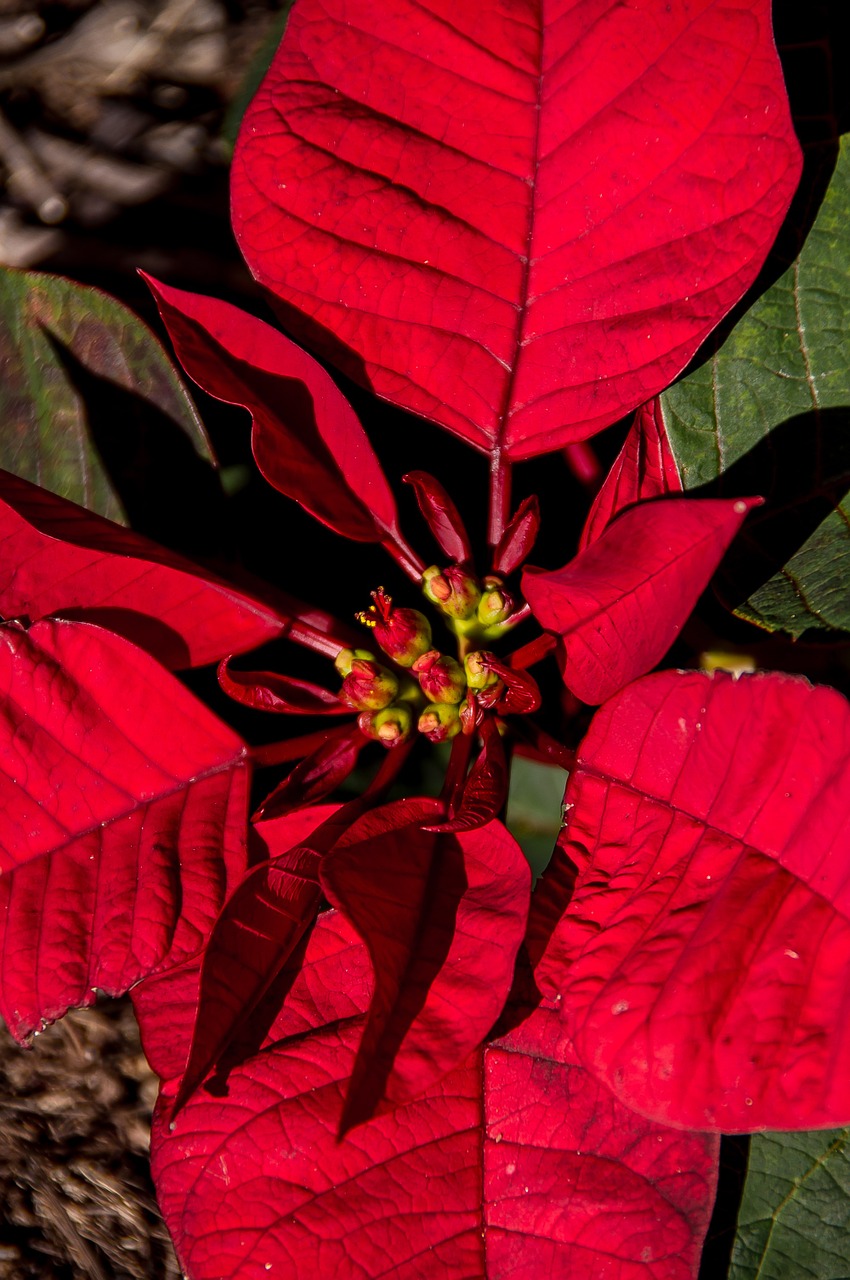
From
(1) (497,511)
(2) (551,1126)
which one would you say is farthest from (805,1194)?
(1) (497,511)

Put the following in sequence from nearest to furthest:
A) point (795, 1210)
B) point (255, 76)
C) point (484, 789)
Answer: point (484, 789)
point (795, 1210)
point (255, 76)

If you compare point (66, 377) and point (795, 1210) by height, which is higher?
point (66, 377)

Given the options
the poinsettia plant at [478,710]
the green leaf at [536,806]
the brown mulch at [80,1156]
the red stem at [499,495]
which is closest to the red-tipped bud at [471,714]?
the poinsettia plant at [478,710]

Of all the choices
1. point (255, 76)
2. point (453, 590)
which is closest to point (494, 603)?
point (453, 590)

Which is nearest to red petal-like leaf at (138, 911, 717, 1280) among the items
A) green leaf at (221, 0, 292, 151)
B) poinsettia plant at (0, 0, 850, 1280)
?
poinsettia plant at (0, 0, 850, 1280)

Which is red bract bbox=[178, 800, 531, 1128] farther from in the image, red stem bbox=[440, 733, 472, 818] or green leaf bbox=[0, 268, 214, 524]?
green leaf bbox=[0, 268, 214, 524]

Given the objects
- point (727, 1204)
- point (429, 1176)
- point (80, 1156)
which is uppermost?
point (429, 1176)

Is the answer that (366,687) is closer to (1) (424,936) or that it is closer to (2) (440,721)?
(2) (440,721)
